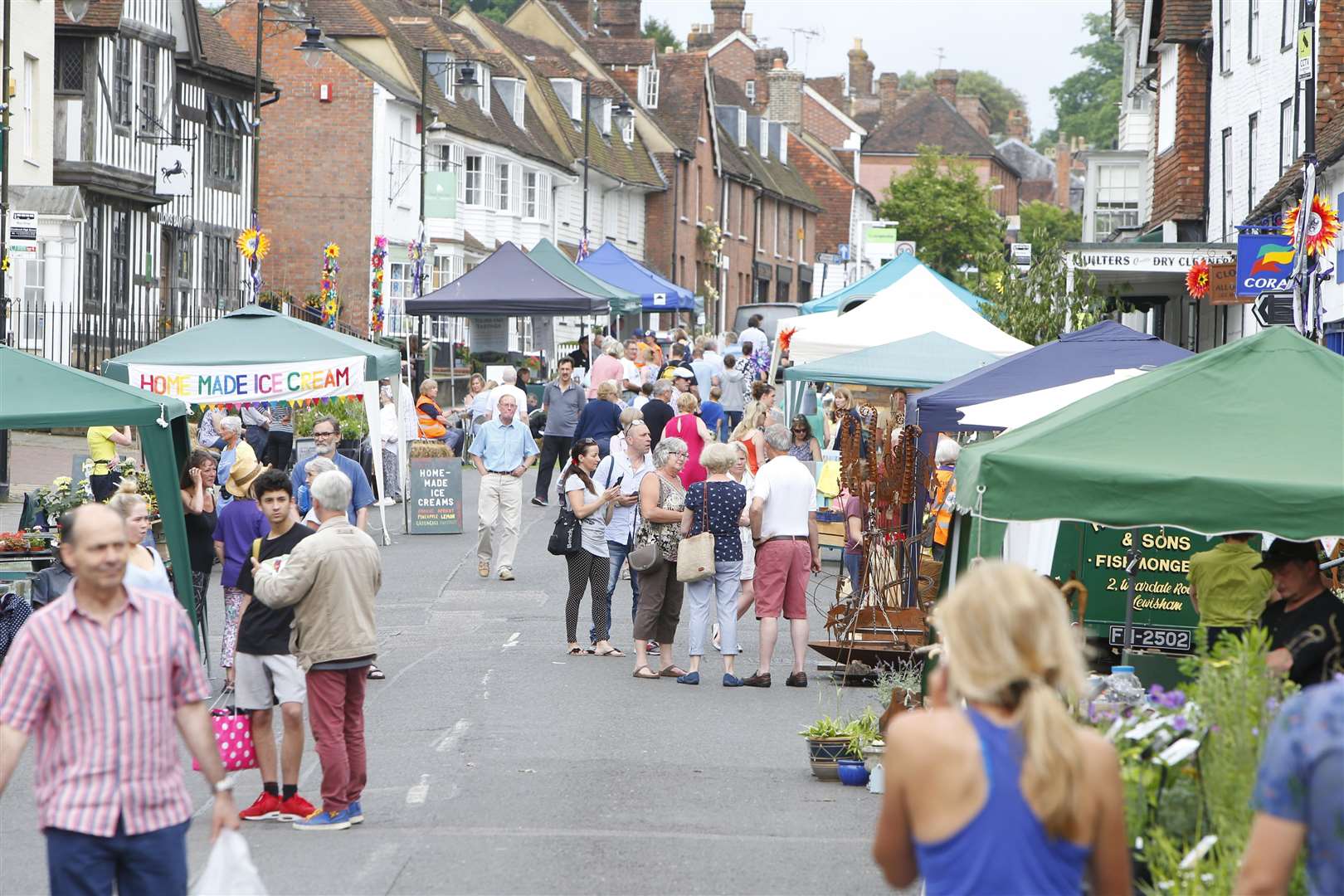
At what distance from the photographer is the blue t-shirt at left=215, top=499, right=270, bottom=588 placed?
11992mm

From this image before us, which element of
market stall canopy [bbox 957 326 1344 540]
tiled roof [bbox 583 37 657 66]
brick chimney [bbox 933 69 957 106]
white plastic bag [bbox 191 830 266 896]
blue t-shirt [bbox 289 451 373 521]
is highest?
brick chimney [bbox 933 69 957 106]

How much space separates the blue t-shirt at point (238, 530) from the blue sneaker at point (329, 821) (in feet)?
10.5

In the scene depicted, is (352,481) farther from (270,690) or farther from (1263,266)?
(1263,266)

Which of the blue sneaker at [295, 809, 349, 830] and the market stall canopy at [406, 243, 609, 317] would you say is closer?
the blue sneaker at [295, 809, 349, 830]

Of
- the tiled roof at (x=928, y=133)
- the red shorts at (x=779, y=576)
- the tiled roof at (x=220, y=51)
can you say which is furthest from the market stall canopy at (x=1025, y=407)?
the tiled roof at (x=928, y=133)

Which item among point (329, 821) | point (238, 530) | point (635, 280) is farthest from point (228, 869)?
point (635, 280)

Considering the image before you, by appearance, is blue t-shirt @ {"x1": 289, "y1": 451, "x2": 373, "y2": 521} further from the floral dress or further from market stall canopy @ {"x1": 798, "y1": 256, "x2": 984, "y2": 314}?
market stall canopy @ {"x1": 798, "y1": 256, "x2": 984, "y2": 314}

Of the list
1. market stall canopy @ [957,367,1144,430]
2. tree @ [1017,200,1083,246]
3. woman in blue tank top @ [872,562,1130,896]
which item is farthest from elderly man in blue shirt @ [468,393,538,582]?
tree @ [1017,200,1083,246]

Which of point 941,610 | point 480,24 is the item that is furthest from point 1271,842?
point 480,24

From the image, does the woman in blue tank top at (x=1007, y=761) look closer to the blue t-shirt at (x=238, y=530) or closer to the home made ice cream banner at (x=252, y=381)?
the blue t-shirt at (x=238, y=530)

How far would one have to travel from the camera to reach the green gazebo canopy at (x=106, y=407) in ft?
39.8

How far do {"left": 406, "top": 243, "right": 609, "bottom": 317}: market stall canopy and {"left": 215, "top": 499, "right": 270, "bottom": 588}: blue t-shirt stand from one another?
56.5 feet

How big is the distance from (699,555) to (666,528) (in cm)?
54

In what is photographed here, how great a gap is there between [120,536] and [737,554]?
8098 millimetres
